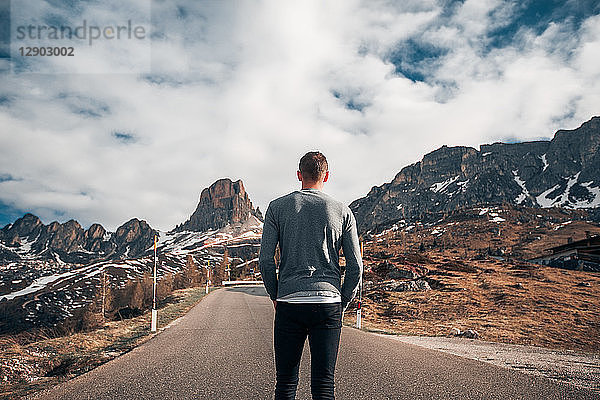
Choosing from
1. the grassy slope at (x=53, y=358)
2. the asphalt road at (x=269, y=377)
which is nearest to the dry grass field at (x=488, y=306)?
the asphalt road at (x=269, y=377)

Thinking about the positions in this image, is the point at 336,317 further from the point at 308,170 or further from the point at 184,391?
the point at 184,391

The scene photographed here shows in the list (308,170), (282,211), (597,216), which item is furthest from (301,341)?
(597,216)

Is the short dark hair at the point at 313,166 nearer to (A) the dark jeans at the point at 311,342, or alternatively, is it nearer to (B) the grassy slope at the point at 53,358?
(A) the dark jeans at the point at 311,342

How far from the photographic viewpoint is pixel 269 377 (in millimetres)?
6438

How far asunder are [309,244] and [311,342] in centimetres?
74

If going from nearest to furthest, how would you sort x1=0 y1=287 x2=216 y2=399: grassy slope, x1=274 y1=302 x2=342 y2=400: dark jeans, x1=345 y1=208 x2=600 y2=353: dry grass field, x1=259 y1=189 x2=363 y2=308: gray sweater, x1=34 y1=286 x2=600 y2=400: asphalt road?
x1=274 y1=302 x2=342 y2=400: dark jeans
x1=259 y1=189 x2=363 y2=308: gray sweater
x1=34 y1=286 x2=600 y2=400: asphalt road
x1=0 y1=287 x2=216 y2=399: grassy slope
x1=345 y1=208 x2=600 y2=353: dry grass field

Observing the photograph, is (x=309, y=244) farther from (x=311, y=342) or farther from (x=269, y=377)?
(x=269, y=377)

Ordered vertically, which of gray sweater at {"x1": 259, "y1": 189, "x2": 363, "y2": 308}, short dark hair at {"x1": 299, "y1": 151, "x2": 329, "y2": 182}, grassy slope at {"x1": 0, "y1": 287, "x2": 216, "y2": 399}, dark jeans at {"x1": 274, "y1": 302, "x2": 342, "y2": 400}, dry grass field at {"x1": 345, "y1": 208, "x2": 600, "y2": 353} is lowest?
dry grass field at {"x1": 345, "y1": 208, "x2": 600, "y2": 353}

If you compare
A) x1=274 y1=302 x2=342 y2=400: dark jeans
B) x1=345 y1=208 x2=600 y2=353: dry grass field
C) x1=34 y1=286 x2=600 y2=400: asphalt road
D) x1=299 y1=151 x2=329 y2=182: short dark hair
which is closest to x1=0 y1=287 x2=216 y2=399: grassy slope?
x1=34 y1=286 x2=600 y2=400: asphalt road

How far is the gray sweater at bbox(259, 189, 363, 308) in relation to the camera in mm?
3240

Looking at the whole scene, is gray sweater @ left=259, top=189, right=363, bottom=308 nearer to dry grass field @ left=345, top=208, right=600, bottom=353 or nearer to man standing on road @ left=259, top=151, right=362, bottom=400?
man standing on road @ left=259, top=151, right=362, bottom=400

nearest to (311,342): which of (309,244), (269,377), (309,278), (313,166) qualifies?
(309,278)

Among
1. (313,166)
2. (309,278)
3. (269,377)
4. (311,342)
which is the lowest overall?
(269,377)

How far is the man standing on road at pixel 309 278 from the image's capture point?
3154mm
